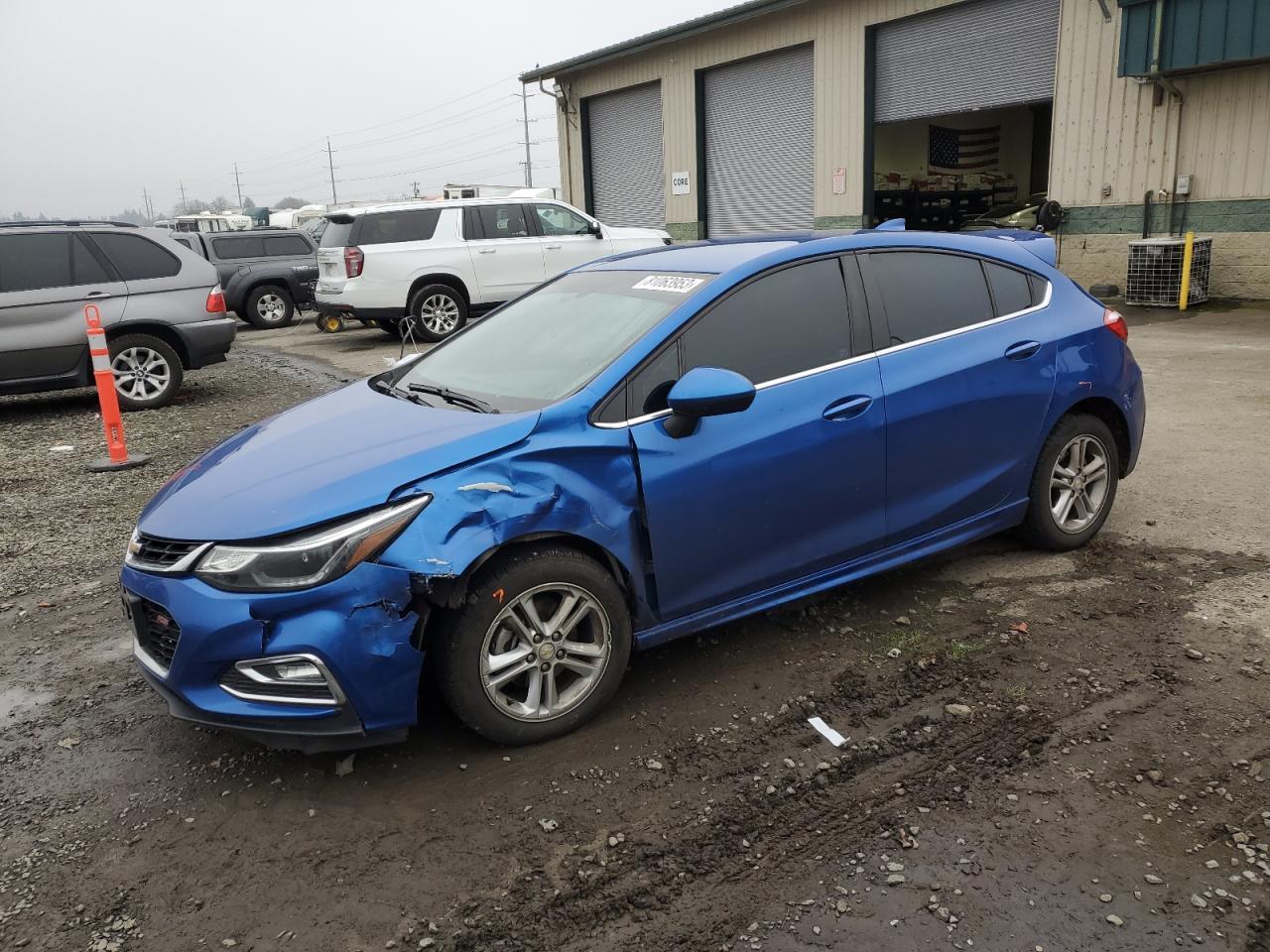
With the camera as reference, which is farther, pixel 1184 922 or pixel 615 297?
pixel 615 297

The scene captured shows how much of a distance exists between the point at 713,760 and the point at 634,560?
698 mm

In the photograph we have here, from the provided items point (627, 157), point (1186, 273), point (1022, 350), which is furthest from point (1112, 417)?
point (627, 157)

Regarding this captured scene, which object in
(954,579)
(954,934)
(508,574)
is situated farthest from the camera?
(954,579)

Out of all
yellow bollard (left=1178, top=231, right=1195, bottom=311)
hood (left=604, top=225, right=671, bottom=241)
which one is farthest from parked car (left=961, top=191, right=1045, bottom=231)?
hood (left=604, top=225, right=671, bottom=241)

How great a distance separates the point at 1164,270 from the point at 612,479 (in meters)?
12.8

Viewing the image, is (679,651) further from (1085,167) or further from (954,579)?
(1085,167)

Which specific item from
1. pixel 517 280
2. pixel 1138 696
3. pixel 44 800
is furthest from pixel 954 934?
pixel 517 280

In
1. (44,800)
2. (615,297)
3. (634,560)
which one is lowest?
(44,800)

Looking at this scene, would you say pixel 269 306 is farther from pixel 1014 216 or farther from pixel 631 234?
pixel 1014 216

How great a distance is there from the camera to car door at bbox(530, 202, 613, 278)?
14352 millimetres

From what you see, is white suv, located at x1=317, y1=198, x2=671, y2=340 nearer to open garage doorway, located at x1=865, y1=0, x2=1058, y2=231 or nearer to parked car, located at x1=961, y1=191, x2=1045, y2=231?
open garage doorway, located at x1=865, y1=0, x2=1058, y2=231

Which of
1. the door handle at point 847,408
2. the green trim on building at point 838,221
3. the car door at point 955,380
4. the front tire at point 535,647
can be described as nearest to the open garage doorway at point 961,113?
the green trim on building at point 838,221

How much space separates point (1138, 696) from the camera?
346 centimetres

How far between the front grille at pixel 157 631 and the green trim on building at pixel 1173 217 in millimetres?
14649
